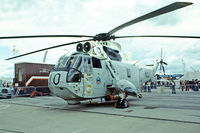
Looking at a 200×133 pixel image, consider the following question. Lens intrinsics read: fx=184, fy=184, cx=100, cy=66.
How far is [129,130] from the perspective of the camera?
580cm

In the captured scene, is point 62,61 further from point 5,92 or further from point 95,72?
point 5,92

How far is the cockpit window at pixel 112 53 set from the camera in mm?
12123

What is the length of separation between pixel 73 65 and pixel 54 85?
1.43 m

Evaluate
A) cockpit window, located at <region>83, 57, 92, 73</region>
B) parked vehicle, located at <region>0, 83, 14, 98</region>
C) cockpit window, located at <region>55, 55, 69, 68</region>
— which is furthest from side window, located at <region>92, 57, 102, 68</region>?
parked vehicle, located at <region>0, 83, 14, 98</region>

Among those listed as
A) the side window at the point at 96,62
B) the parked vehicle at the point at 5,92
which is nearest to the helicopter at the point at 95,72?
the side window at the point at 96,62

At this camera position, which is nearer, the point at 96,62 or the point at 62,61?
the point at 62,61

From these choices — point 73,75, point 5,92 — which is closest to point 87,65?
point 73,75

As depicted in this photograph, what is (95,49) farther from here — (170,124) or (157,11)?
(170,124)

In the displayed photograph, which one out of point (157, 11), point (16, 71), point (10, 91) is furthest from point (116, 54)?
point (16, 71)

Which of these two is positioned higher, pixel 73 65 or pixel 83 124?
pixel 73 65

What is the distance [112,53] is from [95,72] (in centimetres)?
251

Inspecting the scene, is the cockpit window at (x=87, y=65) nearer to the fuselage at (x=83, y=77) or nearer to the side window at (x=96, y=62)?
the fuselage at (x=83, y=77)

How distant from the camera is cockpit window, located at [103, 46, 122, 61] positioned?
477 inches

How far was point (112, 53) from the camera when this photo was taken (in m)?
12.6
